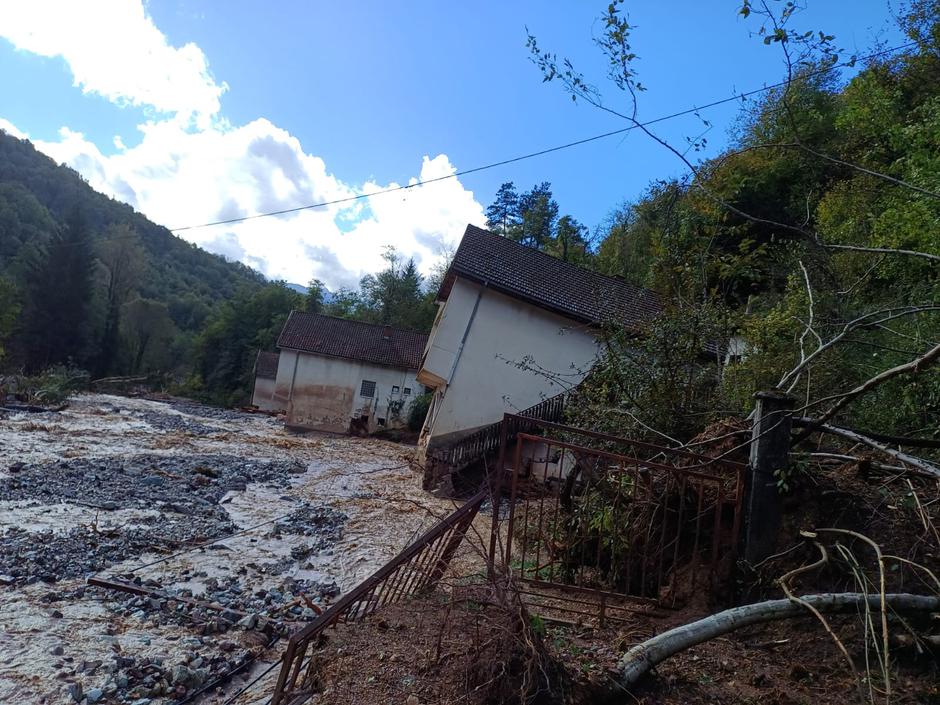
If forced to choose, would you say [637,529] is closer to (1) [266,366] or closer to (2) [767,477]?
(2) [767,477]

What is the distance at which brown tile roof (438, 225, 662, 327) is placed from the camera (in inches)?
582

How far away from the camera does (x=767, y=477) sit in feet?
14.2

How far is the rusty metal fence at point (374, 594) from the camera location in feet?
10.2

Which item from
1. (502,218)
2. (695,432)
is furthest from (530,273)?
(502,218)

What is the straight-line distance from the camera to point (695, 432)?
6.43 m

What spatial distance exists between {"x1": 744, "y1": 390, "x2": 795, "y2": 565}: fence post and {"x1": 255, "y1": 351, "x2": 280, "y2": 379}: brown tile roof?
37.2m

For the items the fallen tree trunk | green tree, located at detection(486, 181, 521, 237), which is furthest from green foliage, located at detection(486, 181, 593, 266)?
the fallen tree trunk

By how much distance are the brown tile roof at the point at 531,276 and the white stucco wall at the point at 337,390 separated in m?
13.0

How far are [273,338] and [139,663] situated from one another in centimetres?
4635

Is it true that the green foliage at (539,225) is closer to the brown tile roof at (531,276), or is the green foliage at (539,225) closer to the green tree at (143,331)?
the brown tile roof at (531,276)

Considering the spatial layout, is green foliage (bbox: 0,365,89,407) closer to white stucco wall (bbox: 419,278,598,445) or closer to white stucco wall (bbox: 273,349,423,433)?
white stucco wall (bbox: 273,349,423,433)

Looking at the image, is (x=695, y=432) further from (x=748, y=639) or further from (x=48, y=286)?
(x=48, y=286)

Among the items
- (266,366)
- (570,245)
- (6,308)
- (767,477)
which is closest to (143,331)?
(6,308)

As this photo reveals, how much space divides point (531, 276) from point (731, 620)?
43.7ft
